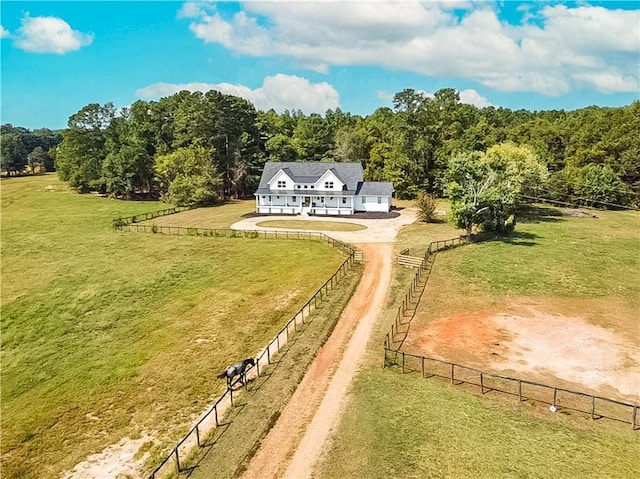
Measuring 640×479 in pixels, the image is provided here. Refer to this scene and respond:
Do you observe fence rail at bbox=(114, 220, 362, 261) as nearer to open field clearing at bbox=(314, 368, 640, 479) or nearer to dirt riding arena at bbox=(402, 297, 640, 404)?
dirt riding arena at bbox=(402, 297, 640, 404)

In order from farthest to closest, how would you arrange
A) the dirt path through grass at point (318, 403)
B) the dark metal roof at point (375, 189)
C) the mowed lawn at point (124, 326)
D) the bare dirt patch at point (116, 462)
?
1. the dark metal roof at point (375, 189)
2. the mowed lawn at point (124, 326)
3. the bare dirt patch at point (116, 462)
4. the dirt path through grass at point (318, 403)

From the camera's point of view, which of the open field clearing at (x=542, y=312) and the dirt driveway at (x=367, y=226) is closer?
the open field clearing at (x=542, y=312)

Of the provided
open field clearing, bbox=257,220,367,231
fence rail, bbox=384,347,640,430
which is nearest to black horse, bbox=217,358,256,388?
fence rail, bbox=384,347,640,430

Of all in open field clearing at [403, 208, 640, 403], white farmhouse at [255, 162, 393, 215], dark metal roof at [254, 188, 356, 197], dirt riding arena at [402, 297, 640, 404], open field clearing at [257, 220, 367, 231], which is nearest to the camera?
dirt riding arena at [402, 297, 640, 404]

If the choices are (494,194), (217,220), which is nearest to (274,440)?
(494,194)

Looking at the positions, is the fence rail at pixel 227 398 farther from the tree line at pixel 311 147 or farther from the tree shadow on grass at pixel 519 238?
the tree line at pixel 311 147

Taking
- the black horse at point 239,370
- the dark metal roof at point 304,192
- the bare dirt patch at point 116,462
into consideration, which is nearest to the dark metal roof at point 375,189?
the dark metal roof at point 304,192
